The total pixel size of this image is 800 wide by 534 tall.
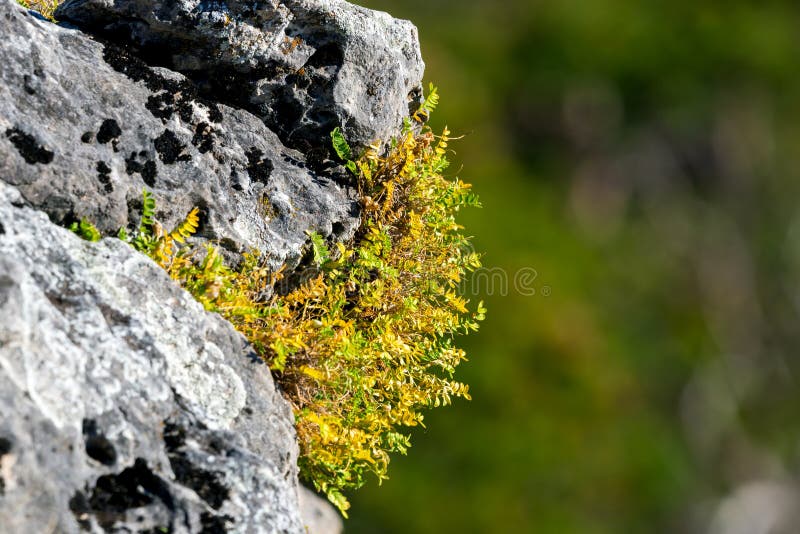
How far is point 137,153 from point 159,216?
1.42ft

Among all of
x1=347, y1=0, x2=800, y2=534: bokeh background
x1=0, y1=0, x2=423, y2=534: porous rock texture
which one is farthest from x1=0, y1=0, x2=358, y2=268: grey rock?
x1=347, y1=0, x2=800, y2=534: bokeh background

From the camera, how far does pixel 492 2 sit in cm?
1775

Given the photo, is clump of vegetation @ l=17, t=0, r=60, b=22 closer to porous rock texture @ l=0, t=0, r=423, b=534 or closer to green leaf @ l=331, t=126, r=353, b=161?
porous rock texture @ l=0, t=0, r=423, b=534

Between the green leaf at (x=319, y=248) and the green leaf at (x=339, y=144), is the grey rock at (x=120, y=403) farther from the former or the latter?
the green leaf at (x=339, y=144)

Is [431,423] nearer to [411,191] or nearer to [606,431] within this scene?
[606,431]

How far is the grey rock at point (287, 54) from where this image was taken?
17.0 feet

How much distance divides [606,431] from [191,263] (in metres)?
11.5

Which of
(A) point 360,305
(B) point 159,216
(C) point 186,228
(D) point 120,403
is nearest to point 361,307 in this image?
(A) point 360,305

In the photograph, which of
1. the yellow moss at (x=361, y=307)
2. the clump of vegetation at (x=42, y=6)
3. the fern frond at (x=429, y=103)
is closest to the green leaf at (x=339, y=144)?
the yellow moss at (x=361, y=307)

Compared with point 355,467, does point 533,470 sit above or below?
below

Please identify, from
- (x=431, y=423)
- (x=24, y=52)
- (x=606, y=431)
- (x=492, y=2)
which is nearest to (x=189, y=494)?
(x=24, y=52)

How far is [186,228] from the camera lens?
455 centimetres

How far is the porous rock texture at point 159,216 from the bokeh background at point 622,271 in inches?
257

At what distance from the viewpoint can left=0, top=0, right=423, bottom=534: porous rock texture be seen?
3.34m
